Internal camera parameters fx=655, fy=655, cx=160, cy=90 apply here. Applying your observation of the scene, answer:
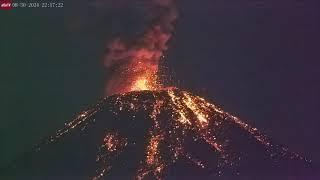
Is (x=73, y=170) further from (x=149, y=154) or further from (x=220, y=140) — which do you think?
(x=220, y=140)

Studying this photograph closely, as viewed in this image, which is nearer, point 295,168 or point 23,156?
point 295,168

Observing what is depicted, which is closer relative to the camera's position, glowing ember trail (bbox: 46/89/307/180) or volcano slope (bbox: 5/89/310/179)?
volcano slope (bbox: 5/89/310/179)

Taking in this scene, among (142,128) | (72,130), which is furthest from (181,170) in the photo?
(72,130)

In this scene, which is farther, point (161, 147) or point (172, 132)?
point (172, 132)

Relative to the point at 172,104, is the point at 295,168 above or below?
below

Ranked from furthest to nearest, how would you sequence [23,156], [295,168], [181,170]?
Result: [23,156] → [295,168] → [181,170]

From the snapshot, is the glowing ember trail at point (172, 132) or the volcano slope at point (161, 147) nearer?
the volcano slope at point (161, 147)

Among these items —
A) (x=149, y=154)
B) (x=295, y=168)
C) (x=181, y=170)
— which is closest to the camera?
(x=181, y=170)
